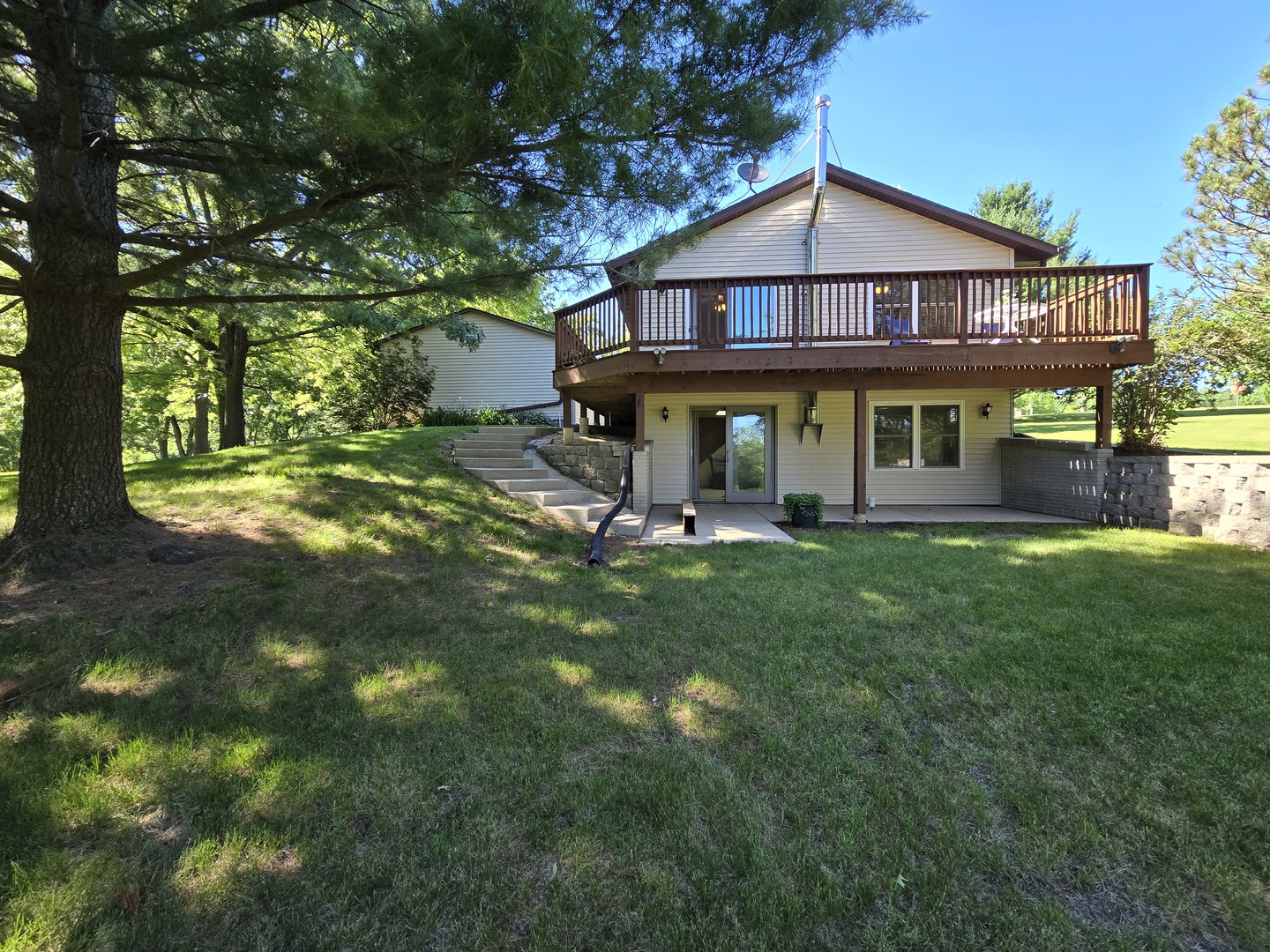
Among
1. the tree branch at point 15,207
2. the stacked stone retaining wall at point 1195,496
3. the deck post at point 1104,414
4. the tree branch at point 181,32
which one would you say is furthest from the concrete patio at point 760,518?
the tree branch at point 15,207

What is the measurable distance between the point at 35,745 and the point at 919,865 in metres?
3.68

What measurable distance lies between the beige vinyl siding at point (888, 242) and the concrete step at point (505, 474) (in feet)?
22.4

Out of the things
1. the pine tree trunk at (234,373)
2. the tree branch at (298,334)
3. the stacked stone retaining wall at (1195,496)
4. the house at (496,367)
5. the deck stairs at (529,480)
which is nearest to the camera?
the stacked stone retaining wall at (1195,496)

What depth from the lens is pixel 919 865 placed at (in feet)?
5.70

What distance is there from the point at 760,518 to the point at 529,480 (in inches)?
144

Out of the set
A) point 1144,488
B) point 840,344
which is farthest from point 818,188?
point 1144,488

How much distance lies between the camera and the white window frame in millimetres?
9969

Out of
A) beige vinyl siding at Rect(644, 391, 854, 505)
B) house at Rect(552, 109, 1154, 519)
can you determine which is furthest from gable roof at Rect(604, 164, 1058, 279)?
beige vinyl siding at Rect(644, 391, 854, 505)

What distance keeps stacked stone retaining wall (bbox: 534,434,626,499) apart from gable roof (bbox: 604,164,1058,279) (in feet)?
15.0

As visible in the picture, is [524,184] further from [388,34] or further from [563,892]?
[563,892]

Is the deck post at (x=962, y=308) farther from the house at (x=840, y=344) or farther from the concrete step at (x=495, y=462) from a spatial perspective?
the concrete step at (x=495, y=462)

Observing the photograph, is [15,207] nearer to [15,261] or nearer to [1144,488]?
[15,261]

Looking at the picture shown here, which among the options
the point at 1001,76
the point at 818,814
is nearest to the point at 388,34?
the point at 818,814

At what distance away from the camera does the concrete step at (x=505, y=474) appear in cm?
791
